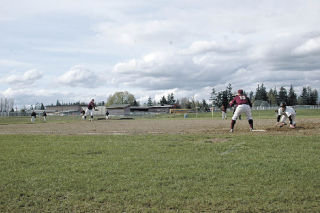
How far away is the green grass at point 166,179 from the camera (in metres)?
4.62

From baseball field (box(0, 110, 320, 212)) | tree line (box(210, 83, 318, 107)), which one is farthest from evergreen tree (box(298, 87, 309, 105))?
baseball field (box(0, 110, 320, 212))

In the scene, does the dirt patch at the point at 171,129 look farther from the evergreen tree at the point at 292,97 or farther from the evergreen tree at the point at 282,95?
the evergreen tree at the point at 292,97

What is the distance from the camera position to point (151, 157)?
8.00 metres

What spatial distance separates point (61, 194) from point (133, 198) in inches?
53.0

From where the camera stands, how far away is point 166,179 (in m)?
5.91

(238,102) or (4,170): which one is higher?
(238,102)

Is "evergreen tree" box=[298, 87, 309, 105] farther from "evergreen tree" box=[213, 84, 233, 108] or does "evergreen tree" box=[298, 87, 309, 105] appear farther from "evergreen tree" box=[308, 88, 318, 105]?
"evergreen tree" box=[213, 84, 233, 108]

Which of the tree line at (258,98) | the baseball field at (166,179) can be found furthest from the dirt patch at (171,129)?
the tree line at (258,98)

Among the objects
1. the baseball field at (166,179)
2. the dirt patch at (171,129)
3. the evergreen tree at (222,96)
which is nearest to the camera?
the baseball field at (166,179)

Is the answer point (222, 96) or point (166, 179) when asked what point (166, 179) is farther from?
point (222, 96)

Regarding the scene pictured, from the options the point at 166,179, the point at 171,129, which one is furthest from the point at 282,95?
the point at 166,179

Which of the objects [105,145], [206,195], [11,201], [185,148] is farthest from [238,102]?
[11,201]

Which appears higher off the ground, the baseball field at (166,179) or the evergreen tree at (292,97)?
the evergreen tree at (292,97)

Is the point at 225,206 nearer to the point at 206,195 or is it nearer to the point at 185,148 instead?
the point at 206,195
